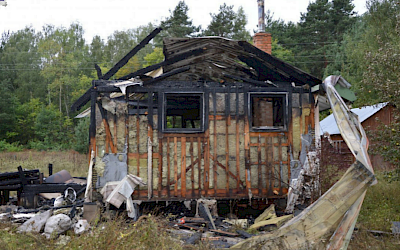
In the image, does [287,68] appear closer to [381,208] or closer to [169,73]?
[169,73]

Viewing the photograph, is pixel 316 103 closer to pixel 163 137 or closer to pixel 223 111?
pixel 223 111

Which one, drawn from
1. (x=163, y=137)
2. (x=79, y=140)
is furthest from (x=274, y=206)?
(x=79, y=140)

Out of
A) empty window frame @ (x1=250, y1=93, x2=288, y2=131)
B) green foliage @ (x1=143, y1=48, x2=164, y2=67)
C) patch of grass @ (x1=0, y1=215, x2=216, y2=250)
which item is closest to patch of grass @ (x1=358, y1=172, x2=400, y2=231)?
empty window frame @ (x1=250, y1=93, x2=288, y2=131)

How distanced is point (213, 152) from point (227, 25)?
115 ft

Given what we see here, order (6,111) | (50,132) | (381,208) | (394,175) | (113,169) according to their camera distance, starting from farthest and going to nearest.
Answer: (50,132)
(6,111)
(394,175)
(381,208)
(113,169)

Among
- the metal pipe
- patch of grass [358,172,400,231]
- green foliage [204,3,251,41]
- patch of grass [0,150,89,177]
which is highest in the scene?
green foliage [204,3,251,41]

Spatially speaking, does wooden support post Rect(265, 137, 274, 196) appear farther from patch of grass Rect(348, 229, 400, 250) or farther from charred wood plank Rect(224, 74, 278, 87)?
patch of grass Rect(348, 229, 400, 250)

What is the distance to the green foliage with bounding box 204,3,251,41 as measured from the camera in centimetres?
4184

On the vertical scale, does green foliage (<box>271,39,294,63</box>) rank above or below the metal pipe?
above

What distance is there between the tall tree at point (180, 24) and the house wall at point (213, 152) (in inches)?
1245

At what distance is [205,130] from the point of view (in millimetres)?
9797

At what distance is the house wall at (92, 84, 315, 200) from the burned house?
26 millimetres

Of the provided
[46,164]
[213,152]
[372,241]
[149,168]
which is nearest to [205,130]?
[213,152]

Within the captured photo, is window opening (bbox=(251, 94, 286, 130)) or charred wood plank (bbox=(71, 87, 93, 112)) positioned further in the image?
window opening (bbox=(251, 94, 286, 130))
